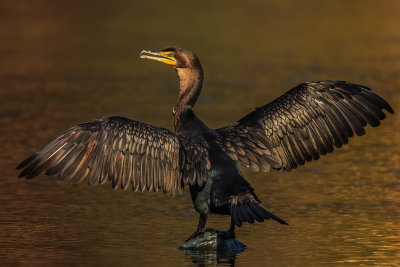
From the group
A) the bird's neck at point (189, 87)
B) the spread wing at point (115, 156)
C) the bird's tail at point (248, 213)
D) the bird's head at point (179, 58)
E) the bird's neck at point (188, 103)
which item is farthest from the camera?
the bird's head at point (179, 58)

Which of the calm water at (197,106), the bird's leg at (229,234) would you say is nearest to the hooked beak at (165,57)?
the calm water at (197,106)

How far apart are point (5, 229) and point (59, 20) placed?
63.6 feet

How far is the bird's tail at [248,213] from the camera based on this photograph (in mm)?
9414

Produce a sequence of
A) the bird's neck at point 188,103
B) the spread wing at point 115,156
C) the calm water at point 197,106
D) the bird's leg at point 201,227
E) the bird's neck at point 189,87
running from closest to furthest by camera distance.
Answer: the spread wing at point 115,156 < the calm water at point 197,106 < the bird's leg at point 201,227 < the bird's neck at point 188,103 < the bird's neck at point 189,87

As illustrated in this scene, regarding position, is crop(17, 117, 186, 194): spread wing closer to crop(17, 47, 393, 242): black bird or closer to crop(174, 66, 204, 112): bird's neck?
crop(17, 47, 393, 242): black bird

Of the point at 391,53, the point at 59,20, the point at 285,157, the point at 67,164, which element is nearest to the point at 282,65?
the point at 391,53

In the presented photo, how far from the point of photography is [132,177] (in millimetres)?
9914

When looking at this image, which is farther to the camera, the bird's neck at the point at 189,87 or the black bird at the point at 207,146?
the bird's neck at the point at 189,87

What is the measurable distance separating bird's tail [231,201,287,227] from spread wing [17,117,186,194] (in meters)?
0.69

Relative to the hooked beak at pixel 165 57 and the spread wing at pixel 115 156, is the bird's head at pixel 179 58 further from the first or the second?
the spread wing at pixel 115 156

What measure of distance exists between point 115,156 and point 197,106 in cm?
835

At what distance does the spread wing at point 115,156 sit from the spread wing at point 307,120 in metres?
0.84

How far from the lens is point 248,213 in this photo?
9516mm

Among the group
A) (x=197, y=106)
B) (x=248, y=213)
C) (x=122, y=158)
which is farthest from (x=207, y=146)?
(x=197, y=106)
